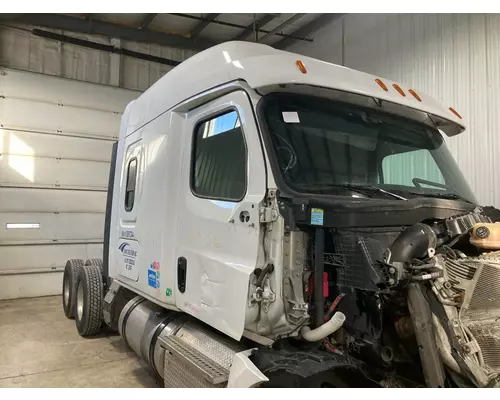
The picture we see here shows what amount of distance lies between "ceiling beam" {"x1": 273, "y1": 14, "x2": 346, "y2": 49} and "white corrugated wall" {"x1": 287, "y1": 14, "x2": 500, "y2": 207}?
1016 mm

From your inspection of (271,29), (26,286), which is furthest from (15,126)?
(271,29)

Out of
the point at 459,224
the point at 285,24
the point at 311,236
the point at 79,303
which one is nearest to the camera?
the point at 459,224

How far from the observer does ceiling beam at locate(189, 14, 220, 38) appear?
26.1ft

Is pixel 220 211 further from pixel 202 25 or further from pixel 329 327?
pixel 202 25

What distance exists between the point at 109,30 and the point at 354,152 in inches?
291

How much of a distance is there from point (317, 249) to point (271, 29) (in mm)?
6959

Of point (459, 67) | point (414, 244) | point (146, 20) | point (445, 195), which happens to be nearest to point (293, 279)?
point (414, 244)

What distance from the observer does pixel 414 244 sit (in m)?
2.14

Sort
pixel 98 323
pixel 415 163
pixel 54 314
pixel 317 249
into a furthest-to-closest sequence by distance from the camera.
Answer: pixel 54 314
pixel 98 323
pixel 415 163
pixel 317 249

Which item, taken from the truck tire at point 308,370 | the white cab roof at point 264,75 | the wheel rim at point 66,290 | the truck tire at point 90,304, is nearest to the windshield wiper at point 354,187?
the white cab roof at point 264,75

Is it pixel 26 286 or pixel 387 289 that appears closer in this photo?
pixel 387 289

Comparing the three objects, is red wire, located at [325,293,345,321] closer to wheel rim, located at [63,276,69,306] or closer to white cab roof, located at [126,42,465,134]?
white cab roof, located at [126,42,465,134]

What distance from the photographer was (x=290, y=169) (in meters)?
2.52

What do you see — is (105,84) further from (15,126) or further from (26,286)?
(26,286)
